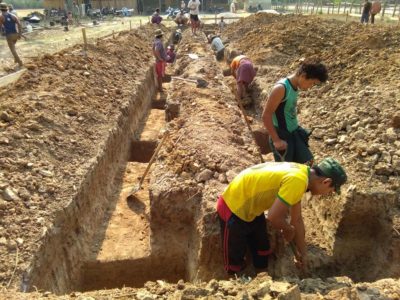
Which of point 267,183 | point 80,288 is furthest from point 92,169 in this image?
point 267,183

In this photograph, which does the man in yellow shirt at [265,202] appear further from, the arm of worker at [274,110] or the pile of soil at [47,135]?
the pile of soil at [47,135]

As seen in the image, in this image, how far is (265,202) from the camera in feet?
10.6

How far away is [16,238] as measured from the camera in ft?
12.8

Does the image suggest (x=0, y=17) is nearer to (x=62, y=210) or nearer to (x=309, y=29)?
(x=62, y=210)

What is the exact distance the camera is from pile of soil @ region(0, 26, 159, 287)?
4056 mm

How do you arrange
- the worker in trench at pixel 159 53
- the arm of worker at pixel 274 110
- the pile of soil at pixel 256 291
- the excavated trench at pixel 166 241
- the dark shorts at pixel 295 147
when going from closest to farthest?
the pile of soil at pixel 256 291
the arm of worker at pixel 274 110
the excavated trench at pixel 166 241
the dark shorts at pixel 295 147
the worker in trench at pixel 159 53

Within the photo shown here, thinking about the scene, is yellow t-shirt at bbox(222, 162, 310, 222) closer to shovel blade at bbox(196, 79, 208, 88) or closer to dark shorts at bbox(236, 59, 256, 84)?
dark shorts at bbox(236, 59, 256, 84)

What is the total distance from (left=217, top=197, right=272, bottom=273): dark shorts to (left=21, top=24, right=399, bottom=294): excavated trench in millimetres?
381

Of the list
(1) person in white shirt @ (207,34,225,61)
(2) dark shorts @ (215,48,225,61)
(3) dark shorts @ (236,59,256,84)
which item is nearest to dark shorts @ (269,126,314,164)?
(3) dark shorts @ (236,59,256,84)

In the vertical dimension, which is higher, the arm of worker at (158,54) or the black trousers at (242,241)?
the arm of worker at (158,54)

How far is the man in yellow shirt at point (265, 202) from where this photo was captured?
2.99 metres

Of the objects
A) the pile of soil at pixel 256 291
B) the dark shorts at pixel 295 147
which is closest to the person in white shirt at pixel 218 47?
the dark shorts at pixel 295 147

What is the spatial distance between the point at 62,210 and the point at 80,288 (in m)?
1.07

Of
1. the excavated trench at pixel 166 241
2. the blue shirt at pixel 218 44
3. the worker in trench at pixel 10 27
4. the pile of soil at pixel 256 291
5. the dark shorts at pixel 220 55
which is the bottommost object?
the excavated trench at pixel 166 241
